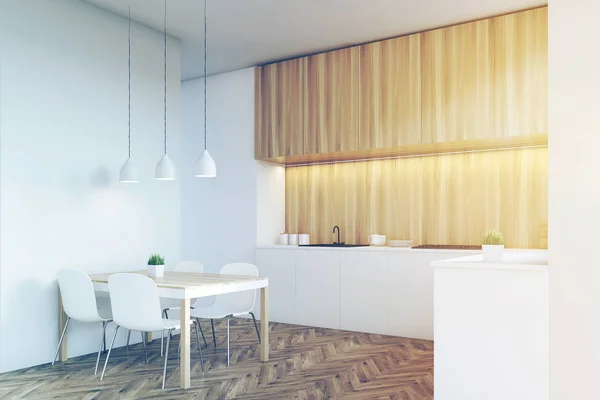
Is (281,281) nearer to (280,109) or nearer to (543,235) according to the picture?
(280,109)

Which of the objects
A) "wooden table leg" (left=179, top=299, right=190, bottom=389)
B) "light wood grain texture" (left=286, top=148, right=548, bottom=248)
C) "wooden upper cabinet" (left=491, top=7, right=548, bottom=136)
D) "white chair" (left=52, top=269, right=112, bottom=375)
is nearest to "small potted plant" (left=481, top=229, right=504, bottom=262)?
"wooden table leg" (left=179, top=299, right=190, bottom=389)

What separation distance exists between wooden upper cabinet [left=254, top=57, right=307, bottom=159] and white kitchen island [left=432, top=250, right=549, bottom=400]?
12.1 ft

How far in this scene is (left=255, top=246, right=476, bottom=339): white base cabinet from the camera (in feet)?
18.2

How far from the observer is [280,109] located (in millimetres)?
6633

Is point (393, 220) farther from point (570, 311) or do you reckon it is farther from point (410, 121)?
point (570, 311)

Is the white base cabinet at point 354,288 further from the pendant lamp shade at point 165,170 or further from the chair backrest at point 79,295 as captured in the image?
the chair backrest at point 79,295

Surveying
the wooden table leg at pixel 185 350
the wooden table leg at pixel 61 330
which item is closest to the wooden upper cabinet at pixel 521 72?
the wooden table leg at pixel 185 350

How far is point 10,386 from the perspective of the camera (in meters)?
3.93

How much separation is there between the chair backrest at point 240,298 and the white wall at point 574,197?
2832 millimetres

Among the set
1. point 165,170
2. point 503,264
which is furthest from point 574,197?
point 165,170

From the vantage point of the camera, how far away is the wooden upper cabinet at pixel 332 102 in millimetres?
6098

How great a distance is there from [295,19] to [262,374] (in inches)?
136

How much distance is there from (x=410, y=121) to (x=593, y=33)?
305 cm

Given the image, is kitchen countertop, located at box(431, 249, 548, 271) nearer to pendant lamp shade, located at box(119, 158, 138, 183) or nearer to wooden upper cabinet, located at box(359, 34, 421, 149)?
wooden upper cabinet, located at box(359, 34, 421, 149)
